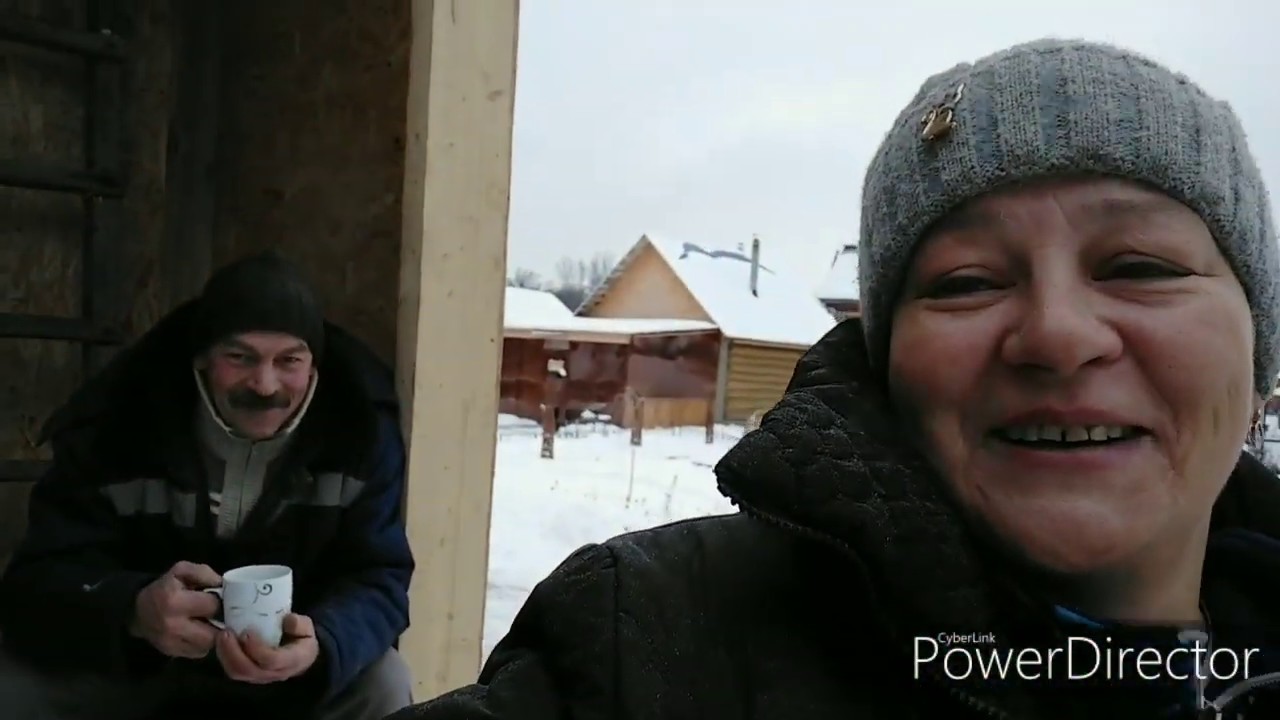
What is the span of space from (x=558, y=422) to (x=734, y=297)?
5407mm

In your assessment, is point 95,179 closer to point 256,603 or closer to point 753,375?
point 256,603

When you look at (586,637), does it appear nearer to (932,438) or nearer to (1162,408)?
(932,438)

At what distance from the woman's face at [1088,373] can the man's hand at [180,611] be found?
1369 mm

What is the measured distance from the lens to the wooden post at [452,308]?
2203mm

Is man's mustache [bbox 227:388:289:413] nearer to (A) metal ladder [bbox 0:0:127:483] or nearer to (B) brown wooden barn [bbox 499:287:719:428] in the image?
(A) metal ladder [bbox 0:0:127:483]

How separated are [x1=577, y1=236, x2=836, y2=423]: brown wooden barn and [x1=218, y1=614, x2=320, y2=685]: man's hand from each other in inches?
475

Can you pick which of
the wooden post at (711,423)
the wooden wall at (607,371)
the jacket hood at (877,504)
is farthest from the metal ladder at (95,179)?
the wooden wall at (607,371)

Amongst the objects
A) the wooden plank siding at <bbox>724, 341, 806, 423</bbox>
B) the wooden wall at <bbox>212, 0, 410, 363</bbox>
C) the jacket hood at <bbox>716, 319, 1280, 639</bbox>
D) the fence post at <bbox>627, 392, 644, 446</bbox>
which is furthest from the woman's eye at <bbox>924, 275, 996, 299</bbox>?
the wooden plank siding at <bbox>724, 341, 806, 423</bbox>

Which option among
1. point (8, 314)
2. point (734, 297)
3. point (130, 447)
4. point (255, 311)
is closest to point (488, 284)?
point (255, 311)

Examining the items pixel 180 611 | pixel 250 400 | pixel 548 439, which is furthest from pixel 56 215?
pixel 548 439

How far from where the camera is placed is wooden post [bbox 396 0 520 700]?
2.20 meters

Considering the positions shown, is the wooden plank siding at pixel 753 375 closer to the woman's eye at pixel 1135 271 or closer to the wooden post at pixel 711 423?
the wooden post at pixel 711 423

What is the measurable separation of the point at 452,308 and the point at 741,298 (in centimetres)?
1495

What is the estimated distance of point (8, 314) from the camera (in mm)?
2566
